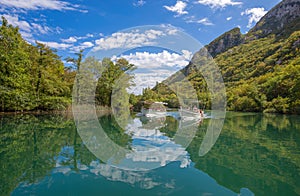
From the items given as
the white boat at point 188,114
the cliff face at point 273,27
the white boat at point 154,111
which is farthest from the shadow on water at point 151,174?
the cliff face at point 273,27

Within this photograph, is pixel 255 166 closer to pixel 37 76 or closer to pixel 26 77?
pixel 26 77

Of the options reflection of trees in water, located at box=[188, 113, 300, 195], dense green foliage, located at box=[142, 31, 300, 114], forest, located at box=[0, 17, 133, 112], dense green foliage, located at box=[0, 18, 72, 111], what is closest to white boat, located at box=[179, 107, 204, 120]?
dense green foliage, located at box=[142, 31, 300, 114]

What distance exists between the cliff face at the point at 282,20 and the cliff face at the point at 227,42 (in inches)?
261

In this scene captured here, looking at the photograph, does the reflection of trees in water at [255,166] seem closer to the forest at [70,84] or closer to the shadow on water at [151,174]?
the shadow on water at [151,174]

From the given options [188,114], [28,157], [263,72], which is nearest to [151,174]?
[28,157]

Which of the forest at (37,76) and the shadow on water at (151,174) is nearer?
the shadow on water at (151,174)

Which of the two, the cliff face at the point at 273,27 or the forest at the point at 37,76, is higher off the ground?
the cliff face at the point at 273,27

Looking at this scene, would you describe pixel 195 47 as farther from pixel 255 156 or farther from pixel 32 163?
pixel 32 163

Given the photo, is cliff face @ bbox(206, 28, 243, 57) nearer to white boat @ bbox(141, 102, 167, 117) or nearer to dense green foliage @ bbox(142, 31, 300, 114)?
dense green foliage @ bbox(142, 31, 300, 114)

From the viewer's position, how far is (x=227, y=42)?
86.1 m

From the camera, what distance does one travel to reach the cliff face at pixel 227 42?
84.8 meters

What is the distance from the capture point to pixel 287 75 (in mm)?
30766

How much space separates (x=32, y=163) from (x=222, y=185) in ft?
13.4

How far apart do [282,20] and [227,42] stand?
19136 mm
